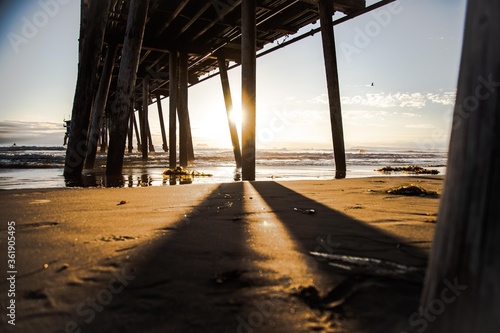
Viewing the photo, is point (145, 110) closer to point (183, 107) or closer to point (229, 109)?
point (229, 109)

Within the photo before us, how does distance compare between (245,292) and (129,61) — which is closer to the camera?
(245,292)

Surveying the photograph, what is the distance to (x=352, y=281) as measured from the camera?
100cm

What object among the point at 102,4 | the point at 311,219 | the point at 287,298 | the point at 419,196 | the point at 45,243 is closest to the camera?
the point at 287,298

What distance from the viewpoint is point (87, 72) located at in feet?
14.9

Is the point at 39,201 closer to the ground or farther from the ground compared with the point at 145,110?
closer to the ground

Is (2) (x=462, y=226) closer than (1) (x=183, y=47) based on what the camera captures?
Yes

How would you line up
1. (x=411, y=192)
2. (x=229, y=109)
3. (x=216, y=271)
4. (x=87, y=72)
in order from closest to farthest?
(x=216, y=271) < (x=411, y=192) < (x=87, y=72) < (x=229, y=109)

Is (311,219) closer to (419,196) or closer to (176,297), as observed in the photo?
(176,297)

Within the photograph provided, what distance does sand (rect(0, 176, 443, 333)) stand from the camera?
0.82 metres

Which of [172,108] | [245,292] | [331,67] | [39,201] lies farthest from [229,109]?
[245,292]

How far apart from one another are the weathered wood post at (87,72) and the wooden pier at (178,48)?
1 cm

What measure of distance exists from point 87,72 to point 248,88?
2521 millimetres

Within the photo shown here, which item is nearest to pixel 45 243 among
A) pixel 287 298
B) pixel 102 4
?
pixel 287 298

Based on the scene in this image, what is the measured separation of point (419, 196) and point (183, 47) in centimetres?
860
